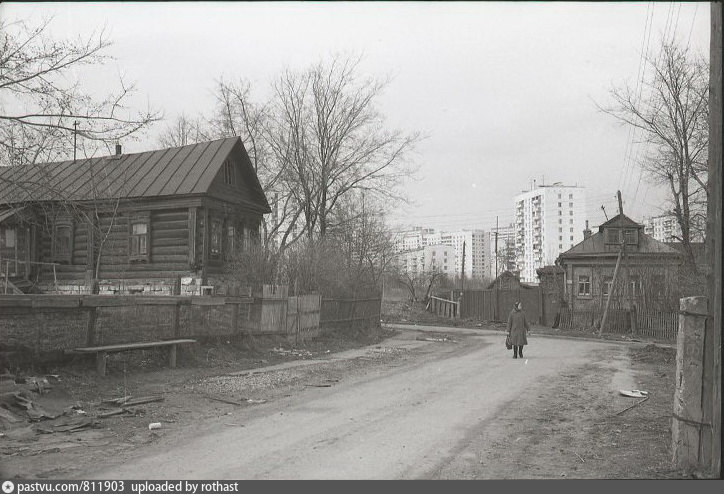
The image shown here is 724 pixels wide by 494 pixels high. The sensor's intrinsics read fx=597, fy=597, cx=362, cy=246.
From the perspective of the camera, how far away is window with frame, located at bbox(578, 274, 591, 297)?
152ft

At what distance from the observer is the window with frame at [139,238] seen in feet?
80.7

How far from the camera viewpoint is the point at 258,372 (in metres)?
13.5

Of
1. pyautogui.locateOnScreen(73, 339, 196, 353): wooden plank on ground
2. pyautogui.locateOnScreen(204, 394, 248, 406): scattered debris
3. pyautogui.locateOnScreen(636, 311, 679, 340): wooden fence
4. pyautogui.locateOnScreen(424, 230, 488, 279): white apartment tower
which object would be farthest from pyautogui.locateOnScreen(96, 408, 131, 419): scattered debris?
pyautogui.locateOnScreen(424, 230, 488, 279): white apartment tower

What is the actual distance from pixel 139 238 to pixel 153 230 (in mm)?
969

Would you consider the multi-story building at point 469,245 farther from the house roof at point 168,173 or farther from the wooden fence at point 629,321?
the house roof at point 168,173

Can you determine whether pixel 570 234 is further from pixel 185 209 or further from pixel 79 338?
pixel 79 338

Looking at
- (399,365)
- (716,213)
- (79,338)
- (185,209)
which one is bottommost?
(399,365)

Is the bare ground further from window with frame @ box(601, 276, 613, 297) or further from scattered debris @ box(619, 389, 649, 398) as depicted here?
window with frame @ box(601, 276, 613, 297)

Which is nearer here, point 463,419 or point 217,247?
point 463,419

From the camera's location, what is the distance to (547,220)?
119 meters

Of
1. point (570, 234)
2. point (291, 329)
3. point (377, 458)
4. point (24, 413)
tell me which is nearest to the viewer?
Result: point (377, 458)

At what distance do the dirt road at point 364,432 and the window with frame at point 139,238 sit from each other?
13.9 m

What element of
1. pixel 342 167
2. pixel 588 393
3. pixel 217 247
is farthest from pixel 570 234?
pixel 588 393

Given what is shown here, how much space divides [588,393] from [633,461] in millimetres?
5167
